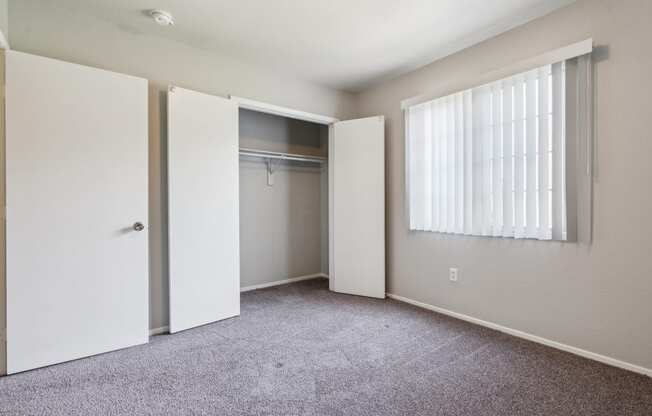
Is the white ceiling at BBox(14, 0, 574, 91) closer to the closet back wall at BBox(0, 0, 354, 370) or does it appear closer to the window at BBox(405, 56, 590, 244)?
the closet back wall at BBox(0, 0, 354, 370)

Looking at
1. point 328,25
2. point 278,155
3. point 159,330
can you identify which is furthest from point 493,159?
point 159,330

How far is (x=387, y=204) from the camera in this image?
362 cm

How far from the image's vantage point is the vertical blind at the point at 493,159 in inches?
88.9

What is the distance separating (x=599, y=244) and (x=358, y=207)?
2.13m

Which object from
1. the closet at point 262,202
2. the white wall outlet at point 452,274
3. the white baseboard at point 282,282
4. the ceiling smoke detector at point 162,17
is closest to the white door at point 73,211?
the closet at point 262,202

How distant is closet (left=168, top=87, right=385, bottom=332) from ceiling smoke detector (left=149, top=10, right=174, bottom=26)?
0.51 meters

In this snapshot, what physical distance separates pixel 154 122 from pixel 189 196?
2.16ft

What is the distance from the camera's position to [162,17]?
7.68 ft

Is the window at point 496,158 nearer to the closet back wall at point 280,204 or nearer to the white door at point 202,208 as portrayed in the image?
the closet back wall at point 280,204

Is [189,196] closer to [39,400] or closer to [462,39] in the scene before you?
[39,400]

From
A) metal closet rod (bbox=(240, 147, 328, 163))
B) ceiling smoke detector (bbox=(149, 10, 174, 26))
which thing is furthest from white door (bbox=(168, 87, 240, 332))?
metal closet rod (bbox=(240, 147, 328, 163))

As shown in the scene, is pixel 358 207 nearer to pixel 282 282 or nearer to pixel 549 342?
pixel 282 282

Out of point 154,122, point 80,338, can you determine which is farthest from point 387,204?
point 80,338

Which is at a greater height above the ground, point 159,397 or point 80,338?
point 80,338
